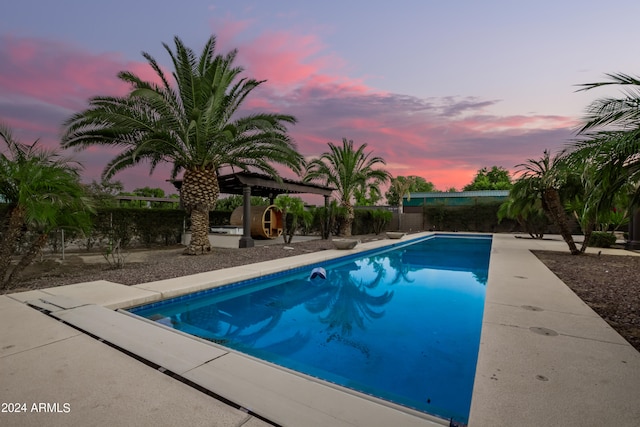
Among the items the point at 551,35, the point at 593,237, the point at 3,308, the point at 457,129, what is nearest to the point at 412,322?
the point at 3,308

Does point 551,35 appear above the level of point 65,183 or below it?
above

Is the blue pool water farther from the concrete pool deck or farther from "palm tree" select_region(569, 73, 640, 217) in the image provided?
"palm tree" select_region(569, 73, 640, 217)

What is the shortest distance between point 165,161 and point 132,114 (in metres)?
2.08

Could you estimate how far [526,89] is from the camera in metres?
11.4

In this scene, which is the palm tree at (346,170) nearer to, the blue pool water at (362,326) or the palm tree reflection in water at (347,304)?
the palm tree reflection in water at (347,304)

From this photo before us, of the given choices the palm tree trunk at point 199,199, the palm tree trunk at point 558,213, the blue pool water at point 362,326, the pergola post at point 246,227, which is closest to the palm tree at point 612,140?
the blue pool water at point 362,326

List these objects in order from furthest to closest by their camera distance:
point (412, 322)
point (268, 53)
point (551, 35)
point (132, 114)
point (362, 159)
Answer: point (362, 159), point (268, 53), point (551, 35), point (132, 114), point (412, 322)

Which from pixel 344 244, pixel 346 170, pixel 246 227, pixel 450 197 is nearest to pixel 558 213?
pixel 344 244

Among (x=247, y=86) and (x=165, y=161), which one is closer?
(x=247, y=86)

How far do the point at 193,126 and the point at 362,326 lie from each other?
6354mm

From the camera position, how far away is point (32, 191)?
5508 millimetres

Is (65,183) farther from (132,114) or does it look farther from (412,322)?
(412,322)

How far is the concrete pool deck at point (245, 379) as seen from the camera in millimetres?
2000

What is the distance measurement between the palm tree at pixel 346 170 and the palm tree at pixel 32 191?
13.0m
